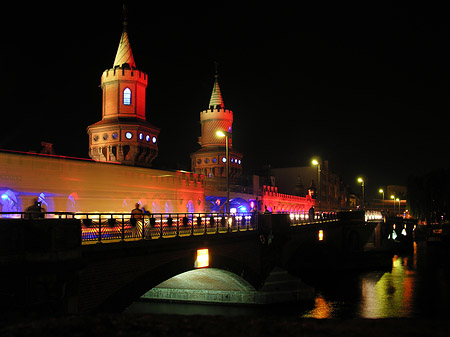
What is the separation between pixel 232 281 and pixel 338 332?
68.5 ft

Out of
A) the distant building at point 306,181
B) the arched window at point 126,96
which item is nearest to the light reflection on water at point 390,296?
the arched window at point 126,96

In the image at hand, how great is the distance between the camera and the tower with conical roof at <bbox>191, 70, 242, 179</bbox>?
64188 mm

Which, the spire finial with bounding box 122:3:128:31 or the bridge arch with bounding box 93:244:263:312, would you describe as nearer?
the bridge arch with bounding box 93:244:263:312

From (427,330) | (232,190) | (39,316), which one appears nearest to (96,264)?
(39,316)

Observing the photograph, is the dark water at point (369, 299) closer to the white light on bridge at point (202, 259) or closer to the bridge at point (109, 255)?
the bridge at point (109, 255)

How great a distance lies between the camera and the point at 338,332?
1045 centimetres

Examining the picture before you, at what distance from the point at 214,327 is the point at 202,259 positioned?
41.8 feet

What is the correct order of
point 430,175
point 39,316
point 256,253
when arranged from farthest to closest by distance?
1. point 430,175
2. point 256,253
3. point 39,316

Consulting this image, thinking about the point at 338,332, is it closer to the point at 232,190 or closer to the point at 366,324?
the point at 366,324

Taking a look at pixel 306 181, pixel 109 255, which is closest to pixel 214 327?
pixel 109 255

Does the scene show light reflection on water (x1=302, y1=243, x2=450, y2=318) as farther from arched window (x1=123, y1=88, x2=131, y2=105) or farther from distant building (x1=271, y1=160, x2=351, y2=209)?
distant building (x1=271, y1=160, x2=351, y2=209)

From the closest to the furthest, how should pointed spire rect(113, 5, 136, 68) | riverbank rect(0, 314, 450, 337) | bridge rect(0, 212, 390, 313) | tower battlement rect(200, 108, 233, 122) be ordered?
riverbank rect(0, 314, 450, 337), bridge rect(0, 212, 390, 313), pointed spire rect(113, 5, 136, 68), tower battlement rect(200, 108, 233, 122)

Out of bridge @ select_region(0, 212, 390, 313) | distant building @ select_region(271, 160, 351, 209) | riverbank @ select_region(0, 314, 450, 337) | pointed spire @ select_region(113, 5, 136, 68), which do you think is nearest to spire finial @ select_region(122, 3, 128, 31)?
pointed spire @ select_region(113, 5, 136, 68)

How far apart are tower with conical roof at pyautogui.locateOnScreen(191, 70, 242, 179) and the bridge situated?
3180cm
